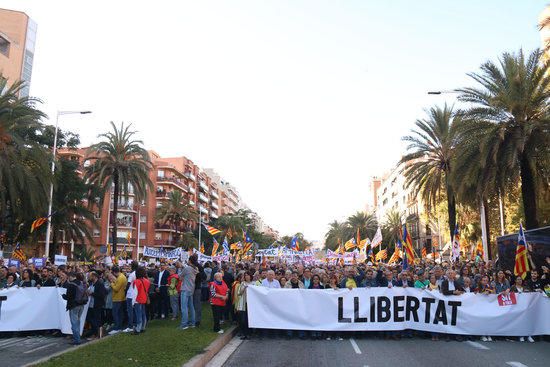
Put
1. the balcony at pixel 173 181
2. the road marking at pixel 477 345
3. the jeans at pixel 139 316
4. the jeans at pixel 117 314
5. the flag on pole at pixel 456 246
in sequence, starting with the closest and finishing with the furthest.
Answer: the road marking at pixel 477 345 → the jeans at pixel 139 316 → the jeans at pixel 117 314 → the flag on pole at pixel 456 246 → the balcony at pixel 173 181

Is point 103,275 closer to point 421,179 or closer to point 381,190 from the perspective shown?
point 421,179

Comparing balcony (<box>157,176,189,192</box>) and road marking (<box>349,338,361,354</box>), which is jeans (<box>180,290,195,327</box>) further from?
balcony (<box>157,176,189,192</box>)

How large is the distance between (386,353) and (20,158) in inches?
855

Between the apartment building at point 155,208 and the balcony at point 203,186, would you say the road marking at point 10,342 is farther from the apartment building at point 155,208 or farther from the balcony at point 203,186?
the balcony at point 203,186

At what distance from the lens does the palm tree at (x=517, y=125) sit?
1970cm

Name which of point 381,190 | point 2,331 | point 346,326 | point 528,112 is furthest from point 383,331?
point 381,190

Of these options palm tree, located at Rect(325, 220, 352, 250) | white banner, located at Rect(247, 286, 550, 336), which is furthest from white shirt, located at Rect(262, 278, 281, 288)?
palm tree, located at Rect(325, 220, 352, 250)

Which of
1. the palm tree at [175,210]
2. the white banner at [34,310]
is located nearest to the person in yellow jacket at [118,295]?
the white banner at [34,310]

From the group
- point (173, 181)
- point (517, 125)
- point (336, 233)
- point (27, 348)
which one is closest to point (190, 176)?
point (173, 181)

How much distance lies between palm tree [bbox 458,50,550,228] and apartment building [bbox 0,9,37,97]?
4893 cm

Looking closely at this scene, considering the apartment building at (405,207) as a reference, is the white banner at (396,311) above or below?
below

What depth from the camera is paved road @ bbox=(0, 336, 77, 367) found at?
9891 millimetres

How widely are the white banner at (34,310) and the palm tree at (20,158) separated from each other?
11.3m

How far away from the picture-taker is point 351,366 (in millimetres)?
9141
